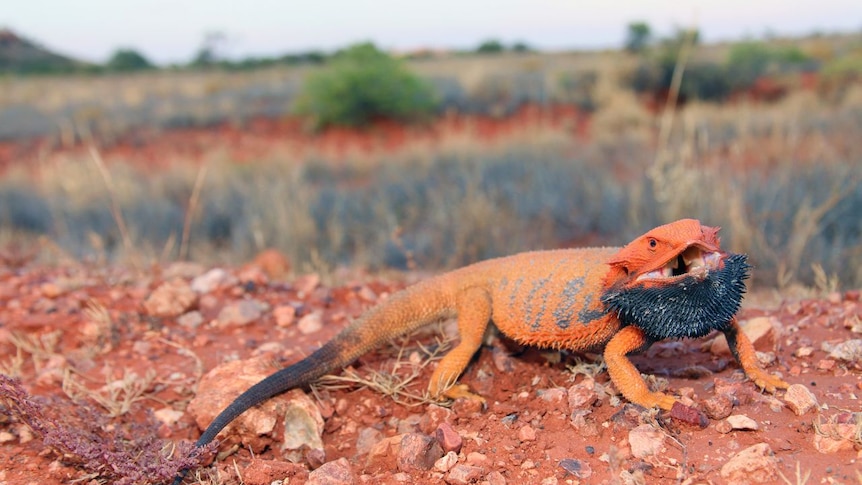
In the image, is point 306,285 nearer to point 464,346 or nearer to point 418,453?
point 464,346

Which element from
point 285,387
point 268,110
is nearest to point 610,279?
point 285,387

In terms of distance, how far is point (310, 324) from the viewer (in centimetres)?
457

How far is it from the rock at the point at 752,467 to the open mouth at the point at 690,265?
72 centimetres

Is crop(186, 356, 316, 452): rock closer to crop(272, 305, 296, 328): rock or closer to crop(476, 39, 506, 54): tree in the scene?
crop(272, 305, 296, 328): rock

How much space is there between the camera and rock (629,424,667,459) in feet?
9.00

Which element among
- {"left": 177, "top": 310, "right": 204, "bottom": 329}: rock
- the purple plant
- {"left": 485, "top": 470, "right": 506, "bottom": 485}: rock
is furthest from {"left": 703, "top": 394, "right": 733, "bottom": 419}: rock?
{"left": 177, "top": 310, "right": 204, "bottom": 329}: rock

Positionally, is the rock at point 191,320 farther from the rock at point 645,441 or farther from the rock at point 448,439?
the rock at point 645,441

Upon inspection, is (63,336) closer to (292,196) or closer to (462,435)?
(462,435)

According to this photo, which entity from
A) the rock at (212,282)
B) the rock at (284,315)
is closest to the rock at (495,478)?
the rock at (284,315)

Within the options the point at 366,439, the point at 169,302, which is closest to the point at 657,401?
the point at 366,439

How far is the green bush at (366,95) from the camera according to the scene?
19.0 meters

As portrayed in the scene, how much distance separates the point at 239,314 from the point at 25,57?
2802 inches

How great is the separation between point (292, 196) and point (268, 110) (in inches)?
504

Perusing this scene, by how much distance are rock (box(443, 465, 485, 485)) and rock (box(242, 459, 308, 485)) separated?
26.3 inches
